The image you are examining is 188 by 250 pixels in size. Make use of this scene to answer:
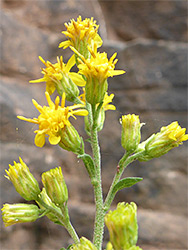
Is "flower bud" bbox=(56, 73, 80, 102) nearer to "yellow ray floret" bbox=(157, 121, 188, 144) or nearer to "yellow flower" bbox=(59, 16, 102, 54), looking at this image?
"yellow flower" bbox=(59, 16, 102, 54)

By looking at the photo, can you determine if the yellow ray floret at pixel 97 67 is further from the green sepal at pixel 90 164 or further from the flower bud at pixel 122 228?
the flower bud at pixel 122 228

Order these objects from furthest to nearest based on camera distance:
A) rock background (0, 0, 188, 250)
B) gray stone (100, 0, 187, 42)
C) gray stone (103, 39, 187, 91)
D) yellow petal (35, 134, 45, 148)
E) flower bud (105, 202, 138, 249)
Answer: gray stone (100, 0, 187, 42) < gray stone (103, 39, 187, 91) < rock background (0, 0, 188, 250) < yellow petal (35, 134, 45, 148) < flower bud (105, 202, 138, 249)

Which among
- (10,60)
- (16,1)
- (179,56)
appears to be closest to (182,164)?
(179,56)

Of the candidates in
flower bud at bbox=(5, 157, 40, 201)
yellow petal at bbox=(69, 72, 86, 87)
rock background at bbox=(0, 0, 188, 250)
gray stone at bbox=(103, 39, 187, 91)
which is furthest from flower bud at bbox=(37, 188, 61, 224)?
gray stone at bbox=(103, 39, 187, 91)

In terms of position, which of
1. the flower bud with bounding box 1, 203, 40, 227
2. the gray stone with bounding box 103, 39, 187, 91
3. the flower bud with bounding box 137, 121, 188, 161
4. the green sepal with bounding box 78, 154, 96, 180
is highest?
the gray stone with bounding box 103, 39, 187, 91

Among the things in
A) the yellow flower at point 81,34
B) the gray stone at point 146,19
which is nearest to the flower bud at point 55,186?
the yellow flower at point 81,34

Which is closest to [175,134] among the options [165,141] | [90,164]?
[165,141]
